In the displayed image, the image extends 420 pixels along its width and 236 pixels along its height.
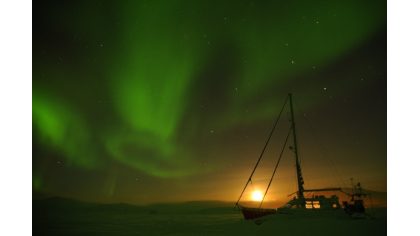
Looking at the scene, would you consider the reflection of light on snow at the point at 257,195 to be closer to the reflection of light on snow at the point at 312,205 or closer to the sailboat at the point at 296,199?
the sailboat at the point at 296,199

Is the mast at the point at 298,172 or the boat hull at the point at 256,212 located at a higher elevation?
the mast at the point at 298,172

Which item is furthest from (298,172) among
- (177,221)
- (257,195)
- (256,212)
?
(177,221)

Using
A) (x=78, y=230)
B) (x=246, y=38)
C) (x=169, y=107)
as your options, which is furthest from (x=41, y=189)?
(x=246, y=38)

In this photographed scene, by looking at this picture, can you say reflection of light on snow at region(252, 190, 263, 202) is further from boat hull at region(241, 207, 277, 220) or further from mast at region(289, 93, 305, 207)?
mast at region(289, 93, 305, 207)

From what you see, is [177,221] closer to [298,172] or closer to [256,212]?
[256,212]

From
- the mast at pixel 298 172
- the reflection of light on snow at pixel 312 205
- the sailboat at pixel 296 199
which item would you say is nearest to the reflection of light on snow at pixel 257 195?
the sailboat at pixel 296 199

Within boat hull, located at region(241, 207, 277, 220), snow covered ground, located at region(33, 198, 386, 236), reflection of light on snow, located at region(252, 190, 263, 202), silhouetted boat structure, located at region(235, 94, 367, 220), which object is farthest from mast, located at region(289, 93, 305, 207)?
reflection of light on snow, located at region(252, 190, 263, 202)

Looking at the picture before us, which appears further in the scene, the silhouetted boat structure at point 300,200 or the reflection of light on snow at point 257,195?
the reflection of light on snow at point 257,195

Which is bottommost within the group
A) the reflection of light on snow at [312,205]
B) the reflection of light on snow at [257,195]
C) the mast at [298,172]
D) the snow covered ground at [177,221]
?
the snow covered ground at [177,221]

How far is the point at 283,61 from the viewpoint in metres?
5.61

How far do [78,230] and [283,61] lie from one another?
3.47m

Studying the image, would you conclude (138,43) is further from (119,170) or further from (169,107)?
(119,170)

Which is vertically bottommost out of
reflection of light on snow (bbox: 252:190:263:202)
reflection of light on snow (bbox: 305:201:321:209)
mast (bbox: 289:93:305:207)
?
reflection of light on snow (bbox: 305:201:321:209)
